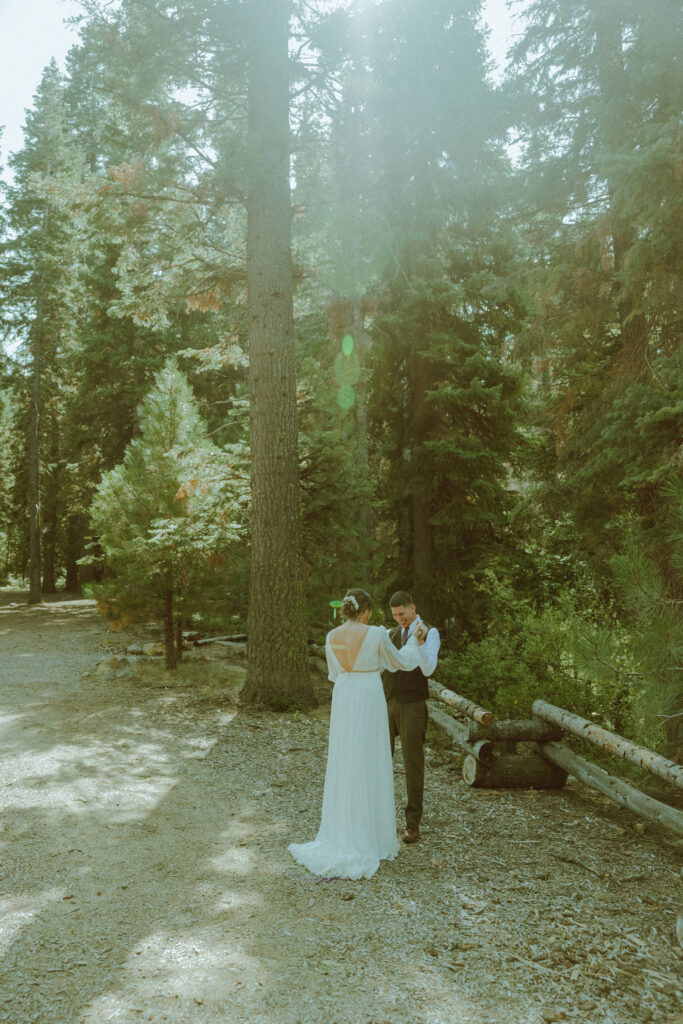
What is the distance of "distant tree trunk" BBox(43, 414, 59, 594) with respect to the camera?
92.6 feet

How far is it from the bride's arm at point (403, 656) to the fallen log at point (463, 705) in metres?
2.33

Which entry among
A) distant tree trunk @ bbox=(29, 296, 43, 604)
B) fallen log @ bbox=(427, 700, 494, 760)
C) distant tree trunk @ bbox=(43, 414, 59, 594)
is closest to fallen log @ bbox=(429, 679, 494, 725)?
fallen log @ bbox=(427, 700, 494, 760)

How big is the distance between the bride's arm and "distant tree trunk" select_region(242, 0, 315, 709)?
5.00 meters

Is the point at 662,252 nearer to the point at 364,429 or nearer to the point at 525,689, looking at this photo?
the point at 525,689

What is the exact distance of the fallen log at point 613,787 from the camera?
5.74m

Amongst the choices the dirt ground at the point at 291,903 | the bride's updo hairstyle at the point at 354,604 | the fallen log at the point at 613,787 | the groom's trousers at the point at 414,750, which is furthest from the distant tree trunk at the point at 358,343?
the bride's updo hairstyle at the point at 354,604

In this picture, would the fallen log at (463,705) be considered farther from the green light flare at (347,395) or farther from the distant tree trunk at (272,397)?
the green light flare at (347,395)

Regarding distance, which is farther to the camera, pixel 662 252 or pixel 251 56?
pixel 251 56

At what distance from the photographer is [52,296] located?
24812 millimetres

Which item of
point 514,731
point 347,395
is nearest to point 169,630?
point 347,395

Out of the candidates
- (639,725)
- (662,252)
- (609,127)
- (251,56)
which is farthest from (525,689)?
(251,56)

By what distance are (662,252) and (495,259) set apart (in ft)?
30.0

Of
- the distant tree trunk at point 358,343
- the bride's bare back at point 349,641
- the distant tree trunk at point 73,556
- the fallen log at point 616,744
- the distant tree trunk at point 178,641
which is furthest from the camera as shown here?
the distant tree trunk at point 73,556

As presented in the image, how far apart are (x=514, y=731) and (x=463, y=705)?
64 centimetres
